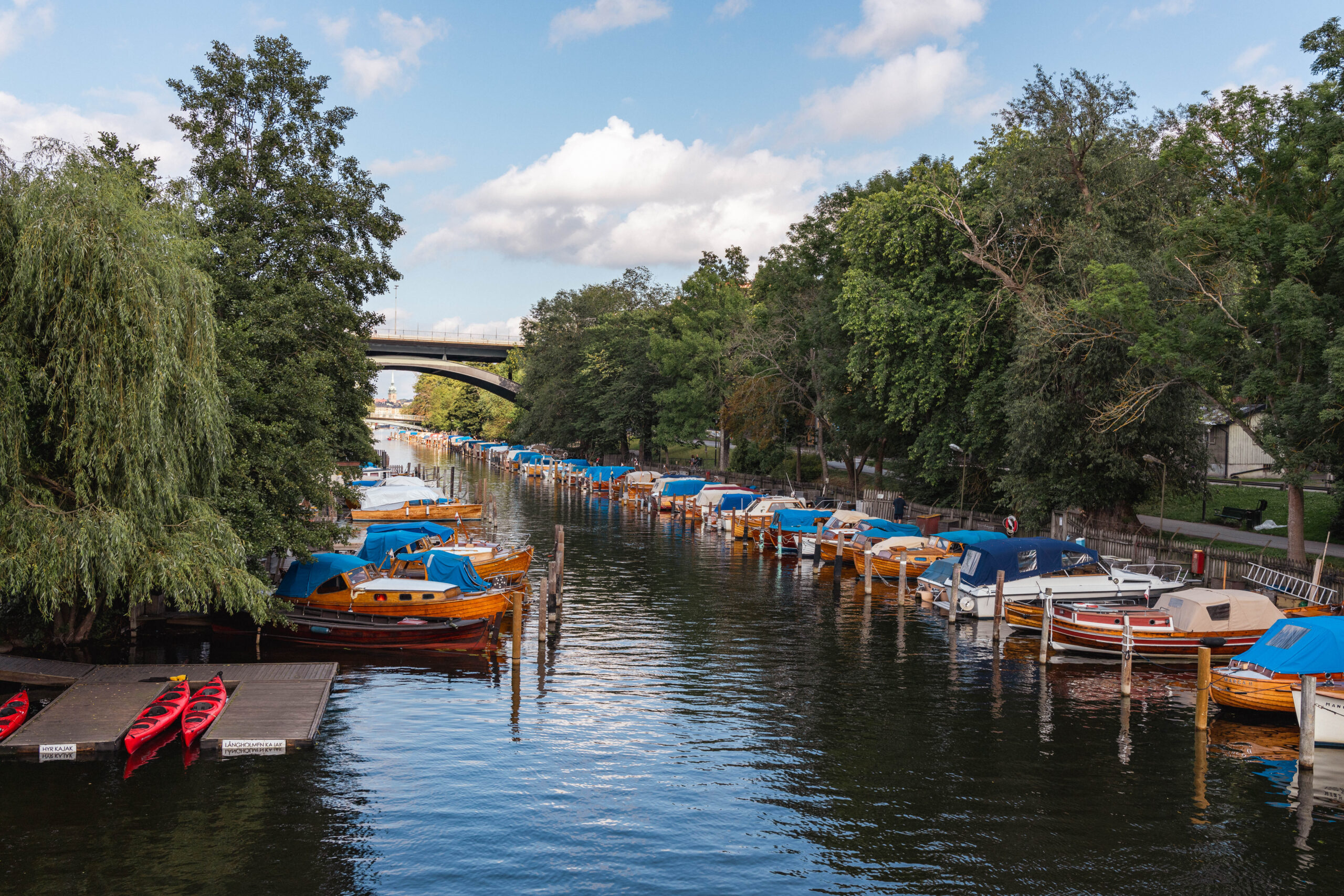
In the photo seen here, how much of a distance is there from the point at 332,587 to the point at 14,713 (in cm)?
1064

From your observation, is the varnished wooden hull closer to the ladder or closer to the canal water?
the canal water

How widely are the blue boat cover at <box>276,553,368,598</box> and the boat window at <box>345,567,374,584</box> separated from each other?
0.25 m

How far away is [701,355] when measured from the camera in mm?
85500

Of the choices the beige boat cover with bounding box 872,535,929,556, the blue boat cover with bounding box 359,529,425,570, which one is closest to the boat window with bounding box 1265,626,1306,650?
the beige boat cover with bounding box 872,535,929,556

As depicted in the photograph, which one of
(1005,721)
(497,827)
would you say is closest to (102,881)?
(497,827)

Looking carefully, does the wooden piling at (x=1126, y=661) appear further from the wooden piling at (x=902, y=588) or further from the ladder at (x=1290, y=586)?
the wooden piling at (x=902, y=588)

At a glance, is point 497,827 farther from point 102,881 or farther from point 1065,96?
point 1065,96

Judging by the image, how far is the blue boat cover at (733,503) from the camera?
62312 mm

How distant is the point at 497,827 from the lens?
17.9 m

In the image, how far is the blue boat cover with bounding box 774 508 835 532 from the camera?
171 feet

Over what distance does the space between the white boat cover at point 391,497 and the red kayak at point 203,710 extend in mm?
35281

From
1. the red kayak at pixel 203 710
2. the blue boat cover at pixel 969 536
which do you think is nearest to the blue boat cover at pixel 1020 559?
the blue boat cover at pixel 969 536

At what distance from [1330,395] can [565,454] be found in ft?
328

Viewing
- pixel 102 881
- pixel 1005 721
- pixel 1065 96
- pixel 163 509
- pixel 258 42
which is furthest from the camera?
pixel 1065 96
